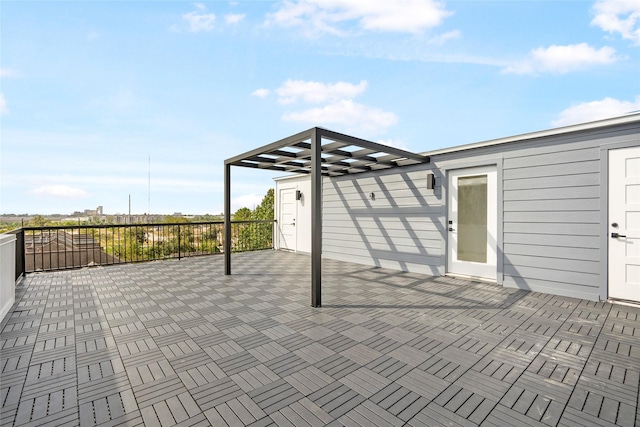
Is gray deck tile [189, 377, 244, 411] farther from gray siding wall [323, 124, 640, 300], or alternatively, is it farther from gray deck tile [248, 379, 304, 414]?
gray siding wall [323, 124, 640, 300]

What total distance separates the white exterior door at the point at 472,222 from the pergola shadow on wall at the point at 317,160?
2.76 ft

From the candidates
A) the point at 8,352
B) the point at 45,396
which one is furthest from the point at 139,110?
the point at 45,396

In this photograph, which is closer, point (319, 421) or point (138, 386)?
point (319, 421)

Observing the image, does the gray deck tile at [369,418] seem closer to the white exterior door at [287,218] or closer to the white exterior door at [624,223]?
the white exterior door at [624,223]

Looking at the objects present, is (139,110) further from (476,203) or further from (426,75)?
(476,203)

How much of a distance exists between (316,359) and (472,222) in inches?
151

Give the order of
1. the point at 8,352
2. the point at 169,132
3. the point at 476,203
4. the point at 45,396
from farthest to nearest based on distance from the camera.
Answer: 1. the point at 169,132
2. the point at 476,203
3. the point at 8,352
4. the point at 45,396

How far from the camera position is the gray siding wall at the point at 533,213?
3.68 meters

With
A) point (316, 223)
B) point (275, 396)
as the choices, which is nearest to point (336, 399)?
point (275, 396)

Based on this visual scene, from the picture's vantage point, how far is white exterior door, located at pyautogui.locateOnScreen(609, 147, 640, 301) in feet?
11.3

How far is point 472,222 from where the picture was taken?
4.79 m

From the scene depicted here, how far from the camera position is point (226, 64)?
839 centimetres

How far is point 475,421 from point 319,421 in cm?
83

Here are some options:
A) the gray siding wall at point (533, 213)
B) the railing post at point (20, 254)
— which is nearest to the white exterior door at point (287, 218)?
the gray siding wall at point (533, 213)
